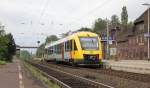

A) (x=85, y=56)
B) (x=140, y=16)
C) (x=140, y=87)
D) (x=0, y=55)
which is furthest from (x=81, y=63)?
(x=140, y=16)

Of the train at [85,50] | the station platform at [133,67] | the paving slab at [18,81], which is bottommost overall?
the paving slab at [18,81]

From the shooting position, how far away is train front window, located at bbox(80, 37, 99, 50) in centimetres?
4162

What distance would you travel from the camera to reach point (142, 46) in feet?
341

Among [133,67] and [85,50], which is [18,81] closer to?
[133,67]

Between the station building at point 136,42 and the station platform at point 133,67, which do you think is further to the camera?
the station building at point 136,42

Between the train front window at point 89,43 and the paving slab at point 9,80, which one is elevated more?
the train front window at point 89,43

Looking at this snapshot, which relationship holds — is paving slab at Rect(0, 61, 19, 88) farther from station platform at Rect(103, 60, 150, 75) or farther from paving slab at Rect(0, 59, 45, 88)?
station platform at Rect(103, 60, 150, 75)

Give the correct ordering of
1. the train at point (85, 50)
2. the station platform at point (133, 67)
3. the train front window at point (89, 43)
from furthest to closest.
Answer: the train front window at point (89, 43) → the train at point (85, 50) → the station platform at point (133, 67)

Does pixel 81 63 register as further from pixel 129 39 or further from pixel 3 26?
pixel 129 39

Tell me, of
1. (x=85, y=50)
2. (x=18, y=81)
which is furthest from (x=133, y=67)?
(x=18, y=81)

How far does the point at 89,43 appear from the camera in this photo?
139 ft

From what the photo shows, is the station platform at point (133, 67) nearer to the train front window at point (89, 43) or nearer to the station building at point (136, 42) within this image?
the train front window at point (89, 43)

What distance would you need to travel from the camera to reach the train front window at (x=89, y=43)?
41619 millimetres

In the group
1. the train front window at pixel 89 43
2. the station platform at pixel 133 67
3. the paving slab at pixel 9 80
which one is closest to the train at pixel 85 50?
the train front window at pixel 89 43
